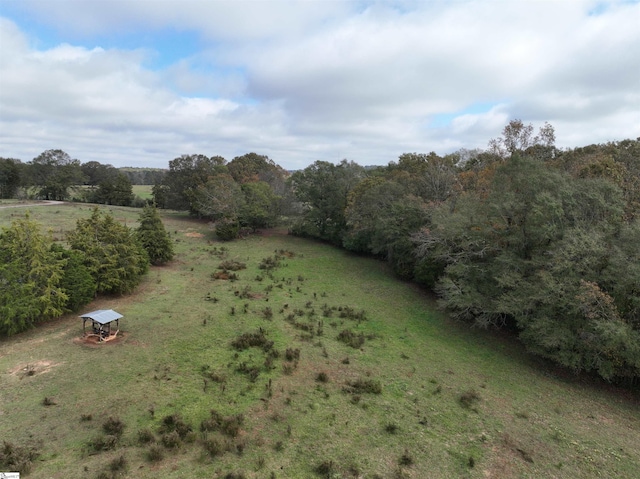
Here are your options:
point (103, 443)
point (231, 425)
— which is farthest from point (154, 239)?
point (231, 425)

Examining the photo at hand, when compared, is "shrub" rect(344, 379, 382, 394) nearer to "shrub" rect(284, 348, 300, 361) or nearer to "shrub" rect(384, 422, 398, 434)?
"shrub" rect(384, 422, 398, 434)

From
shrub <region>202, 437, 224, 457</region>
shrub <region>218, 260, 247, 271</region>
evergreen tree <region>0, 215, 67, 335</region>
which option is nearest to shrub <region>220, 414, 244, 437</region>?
shrub <region>202, 437, 224, 457</region>

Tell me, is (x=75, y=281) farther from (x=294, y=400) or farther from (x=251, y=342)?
(x=294, y=400)

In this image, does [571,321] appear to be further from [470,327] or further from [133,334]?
[133,334]

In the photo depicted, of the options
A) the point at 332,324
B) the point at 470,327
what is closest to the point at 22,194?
the point at 332,324

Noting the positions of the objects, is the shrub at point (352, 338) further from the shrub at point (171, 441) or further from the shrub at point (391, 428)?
the shrub at point (171, 441)

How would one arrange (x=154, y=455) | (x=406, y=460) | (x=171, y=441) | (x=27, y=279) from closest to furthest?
(x=154, y=455) < (x=171, y=441) < (x=406, y=460) < (x=27, y=279)
